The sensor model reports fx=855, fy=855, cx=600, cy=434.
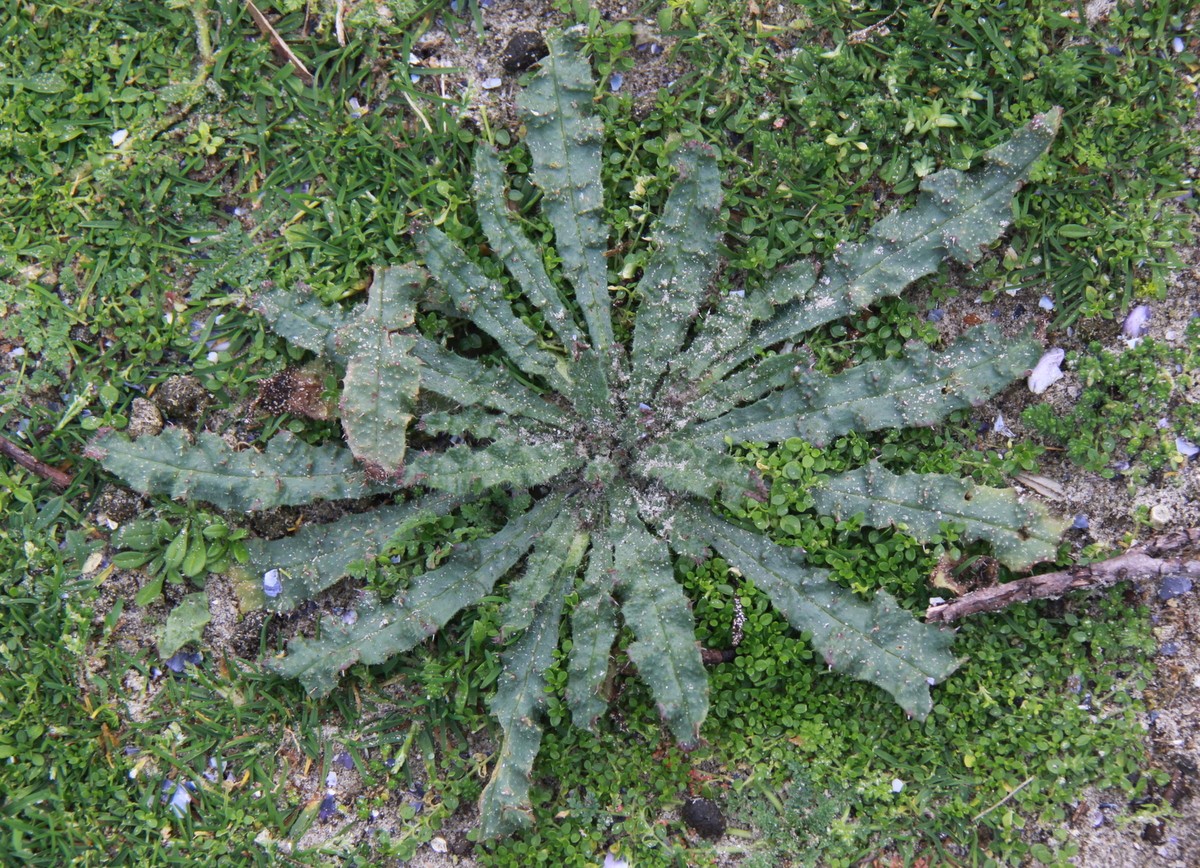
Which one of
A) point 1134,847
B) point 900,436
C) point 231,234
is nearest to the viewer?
point 1134,847

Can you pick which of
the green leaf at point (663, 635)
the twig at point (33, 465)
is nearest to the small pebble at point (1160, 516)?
the green leaf at point (663, 635)

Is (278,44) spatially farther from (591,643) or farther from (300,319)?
(591,643)

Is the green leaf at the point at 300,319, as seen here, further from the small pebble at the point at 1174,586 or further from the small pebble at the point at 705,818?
the small pebble at the point at 1174,586

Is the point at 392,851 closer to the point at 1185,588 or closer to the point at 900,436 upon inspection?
the point at 900,436

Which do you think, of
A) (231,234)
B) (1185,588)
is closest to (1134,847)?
(1185,588)

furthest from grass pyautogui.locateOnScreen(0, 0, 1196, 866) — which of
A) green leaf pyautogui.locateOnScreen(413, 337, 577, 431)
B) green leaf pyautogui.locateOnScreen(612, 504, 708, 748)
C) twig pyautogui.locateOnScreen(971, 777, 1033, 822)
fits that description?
green leaf pyautogui.locateOnScreen(413, 337, 577, 431)

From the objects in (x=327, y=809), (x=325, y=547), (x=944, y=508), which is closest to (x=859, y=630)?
(x=944, y=508)
